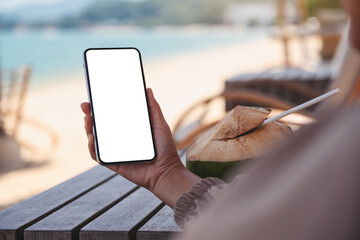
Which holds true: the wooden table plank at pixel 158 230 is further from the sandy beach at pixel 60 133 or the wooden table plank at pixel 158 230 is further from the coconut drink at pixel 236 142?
the sandy beach at pixel 60 133

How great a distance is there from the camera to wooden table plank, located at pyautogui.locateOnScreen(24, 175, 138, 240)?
3.34ft

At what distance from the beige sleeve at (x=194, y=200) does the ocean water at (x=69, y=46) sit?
552cm

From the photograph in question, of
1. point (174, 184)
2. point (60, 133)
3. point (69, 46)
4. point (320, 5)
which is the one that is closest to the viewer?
point (174, 184)

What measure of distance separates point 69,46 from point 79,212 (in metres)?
41.5

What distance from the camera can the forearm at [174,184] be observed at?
0.98 metres

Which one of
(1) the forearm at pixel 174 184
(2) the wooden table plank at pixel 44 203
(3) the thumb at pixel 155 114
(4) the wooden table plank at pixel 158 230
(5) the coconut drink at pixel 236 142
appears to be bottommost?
(2) the wooden table plank at pixel 44 203

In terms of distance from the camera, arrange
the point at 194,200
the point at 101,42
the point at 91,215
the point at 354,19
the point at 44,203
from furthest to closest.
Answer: the point at 101,42 < the point at 44,203 < the point at 91,215 < the point at 194,200 < the point at 354,19

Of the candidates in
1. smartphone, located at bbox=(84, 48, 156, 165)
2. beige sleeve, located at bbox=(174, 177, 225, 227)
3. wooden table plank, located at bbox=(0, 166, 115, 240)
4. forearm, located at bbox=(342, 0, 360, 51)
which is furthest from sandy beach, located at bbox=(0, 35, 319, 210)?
forearm, located at bbox=(342, 0, 360, 51)

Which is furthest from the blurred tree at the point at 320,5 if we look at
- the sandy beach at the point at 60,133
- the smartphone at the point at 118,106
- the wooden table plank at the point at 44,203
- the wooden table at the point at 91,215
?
the smartphone at the point at 118,106

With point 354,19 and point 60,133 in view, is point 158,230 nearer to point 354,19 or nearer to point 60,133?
point 354,19

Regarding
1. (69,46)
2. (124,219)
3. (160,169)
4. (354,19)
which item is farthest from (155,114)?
(69,46)

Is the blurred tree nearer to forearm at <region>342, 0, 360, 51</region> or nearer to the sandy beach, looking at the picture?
the sandy beach

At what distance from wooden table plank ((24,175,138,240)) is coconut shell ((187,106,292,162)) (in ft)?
0.81

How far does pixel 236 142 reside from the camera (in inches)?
41.6
